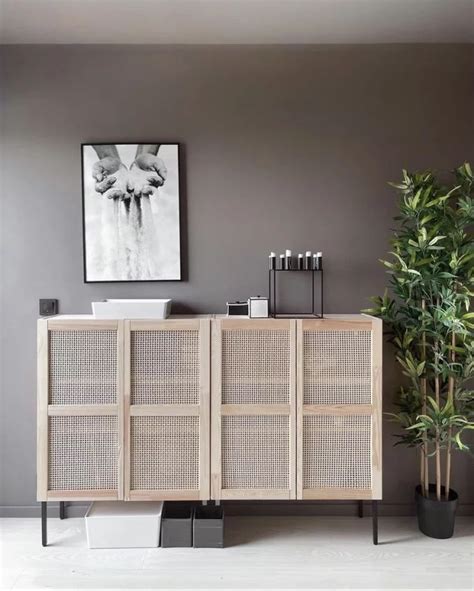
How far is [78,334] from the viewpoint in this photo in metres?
2.11

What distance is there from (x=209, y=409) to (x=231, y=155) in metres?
1.36

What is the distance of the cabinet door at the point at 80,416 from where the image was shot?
2.11 meters

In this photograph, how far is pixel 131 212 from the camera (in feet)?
7.95

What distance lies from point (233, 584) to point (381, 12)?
8.91ft

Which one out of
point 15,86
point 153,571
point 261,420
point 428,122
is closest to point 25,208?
point 15,86

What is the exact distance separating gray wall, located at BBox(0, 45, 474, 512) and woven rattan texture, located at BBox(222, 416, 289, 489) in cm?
66

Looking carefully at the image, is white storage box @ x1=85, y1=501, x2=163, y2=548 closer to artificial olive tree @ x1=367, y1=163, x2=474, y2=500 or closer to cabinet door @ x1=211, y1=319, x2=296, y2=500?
cabinet door @ x1=211, y1=319, x2=296, y2=500

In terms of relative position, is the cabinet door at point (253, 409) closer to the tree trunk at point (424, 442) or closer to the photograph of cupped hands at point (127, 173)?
the tree trunk at point (424, 442)

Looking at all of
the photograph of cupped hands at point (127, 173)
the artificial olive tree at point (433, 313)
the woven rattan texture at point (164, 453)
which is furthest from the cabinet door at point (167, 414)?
the artificial olive tree at point (433, 313)

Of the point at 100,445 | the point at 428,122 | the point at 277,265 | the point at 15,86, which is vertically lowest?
the point at 100,445

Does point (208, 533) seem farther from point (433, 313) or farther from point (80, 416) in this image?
point (433, 313)

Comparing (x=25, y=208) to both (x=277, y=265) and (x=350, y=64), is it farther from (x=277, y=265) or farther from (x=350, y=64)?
(x=350, y=64)

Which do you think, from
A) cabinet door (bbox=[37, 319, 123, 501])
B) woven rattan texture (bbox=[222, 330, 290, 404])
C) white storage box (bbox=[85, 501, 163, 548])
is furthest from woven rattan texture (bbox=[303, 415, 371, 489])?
cabinet door (bbox=[37, 319, 123, 501])

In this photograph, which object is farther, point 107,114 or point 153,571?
point 107,114
